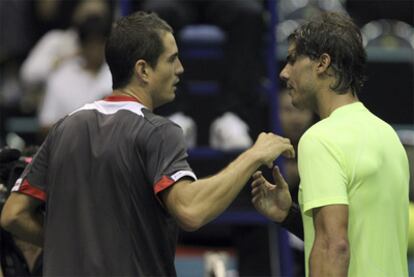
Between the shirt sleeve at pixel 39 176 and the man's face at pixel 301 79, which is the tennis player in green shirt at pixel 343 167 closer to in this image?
the man's face at pixel 301 79

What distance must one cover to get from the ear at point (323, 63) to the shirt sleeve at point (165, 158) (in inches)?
23.5

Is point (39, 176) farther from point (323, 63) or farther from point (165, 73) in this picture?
point (323, 63)

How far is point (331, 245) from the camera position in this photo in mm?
4535

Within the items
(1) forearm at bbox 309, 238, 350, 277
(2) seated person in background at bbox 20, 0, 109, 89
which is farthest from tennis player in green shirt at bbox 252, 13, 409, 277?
(2) seated person in background at bbox 20, 0, 109, 89

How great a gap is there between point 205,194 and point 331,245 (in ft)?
1.71

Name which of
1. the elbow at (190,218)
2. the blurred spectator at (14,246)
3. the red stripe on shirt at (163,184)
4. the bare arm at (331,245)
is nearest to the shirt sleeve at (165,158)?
the red stripe on shirt at (163,184)

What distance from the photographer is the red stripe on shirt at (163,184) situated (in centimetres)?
473

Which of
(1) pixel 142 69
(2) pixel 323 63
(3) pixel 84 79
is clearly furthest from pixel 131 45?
(3) pixel 84 79

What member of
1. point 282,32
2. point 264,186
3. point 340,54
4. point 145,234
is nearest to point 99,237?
point 145,234

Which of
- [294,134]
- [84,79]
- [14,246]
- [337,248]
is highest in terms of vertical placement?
[337,248]

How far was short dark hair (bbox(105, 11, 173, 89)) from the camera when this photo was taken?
5.02m

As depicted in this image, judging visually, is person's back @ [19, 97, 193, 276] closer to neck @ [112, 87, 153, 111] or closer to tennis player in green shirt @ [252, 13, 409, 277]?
neck @ [112, 87, 153, 111]

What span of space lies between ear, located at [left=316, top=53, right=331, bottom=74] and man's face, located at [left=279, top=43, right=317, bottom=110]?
3 centimetres

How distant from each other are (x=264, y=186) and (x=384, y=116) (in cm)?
557
